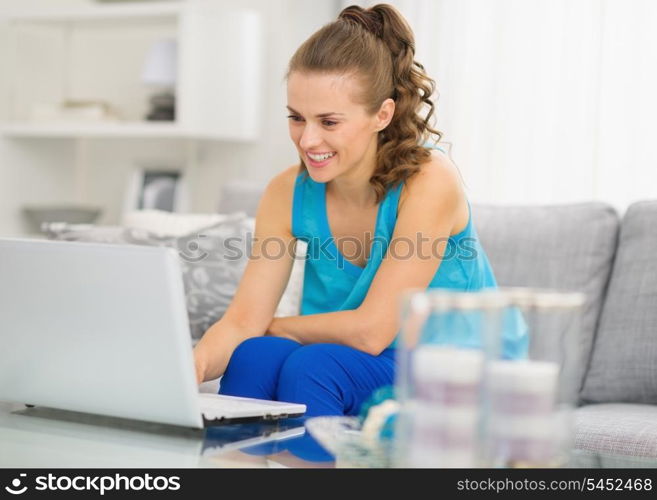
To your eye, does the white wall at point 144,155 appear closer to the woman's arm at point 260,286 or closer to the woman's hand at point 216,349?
the woman's arm at point 260,286

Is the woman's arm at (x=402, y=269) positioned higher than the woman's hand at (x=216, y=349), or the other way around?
the woman's arm at (x=402, y=269)

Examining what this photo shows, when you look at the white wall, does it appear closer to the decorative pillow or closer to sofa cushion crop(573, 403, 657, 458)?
the decorative pillow

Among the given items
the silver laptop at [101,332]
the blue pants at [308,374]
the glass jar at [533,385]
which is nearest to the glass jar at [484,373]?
the glass jar at [533,385]

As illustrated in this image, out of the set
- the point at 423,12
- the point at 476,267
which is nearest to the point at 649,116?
the point at 423,12

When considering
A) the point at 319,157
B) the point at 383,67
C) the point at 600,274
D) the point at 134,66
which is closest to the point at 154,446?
the point at 319,157

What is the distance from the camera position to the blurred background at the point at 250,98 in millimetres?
2975

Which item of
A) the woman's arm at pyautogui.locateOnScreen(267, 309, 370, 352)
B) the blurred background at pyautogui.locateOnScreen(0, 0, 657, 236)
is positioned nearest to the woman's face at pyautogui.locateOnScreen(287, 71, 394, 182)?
the woman's arm at pyautogui.locateOnScreen(267, 309, 370, 352)

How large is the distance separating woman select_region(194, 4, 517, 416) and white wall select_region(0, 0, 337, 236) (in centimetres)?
179

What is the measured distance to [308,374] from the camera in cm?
154

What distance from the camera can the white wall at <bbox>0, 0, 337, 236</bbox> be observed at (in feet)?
12.3

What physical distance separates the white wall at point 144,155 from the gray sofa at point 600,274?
4.46 ft

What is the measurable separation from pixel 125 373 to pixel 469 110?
2258 millimetres

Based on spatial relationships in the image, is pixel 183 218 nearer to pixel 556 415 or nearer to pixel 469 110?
pixel 469 110

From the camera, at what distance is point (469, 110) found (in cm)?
326
